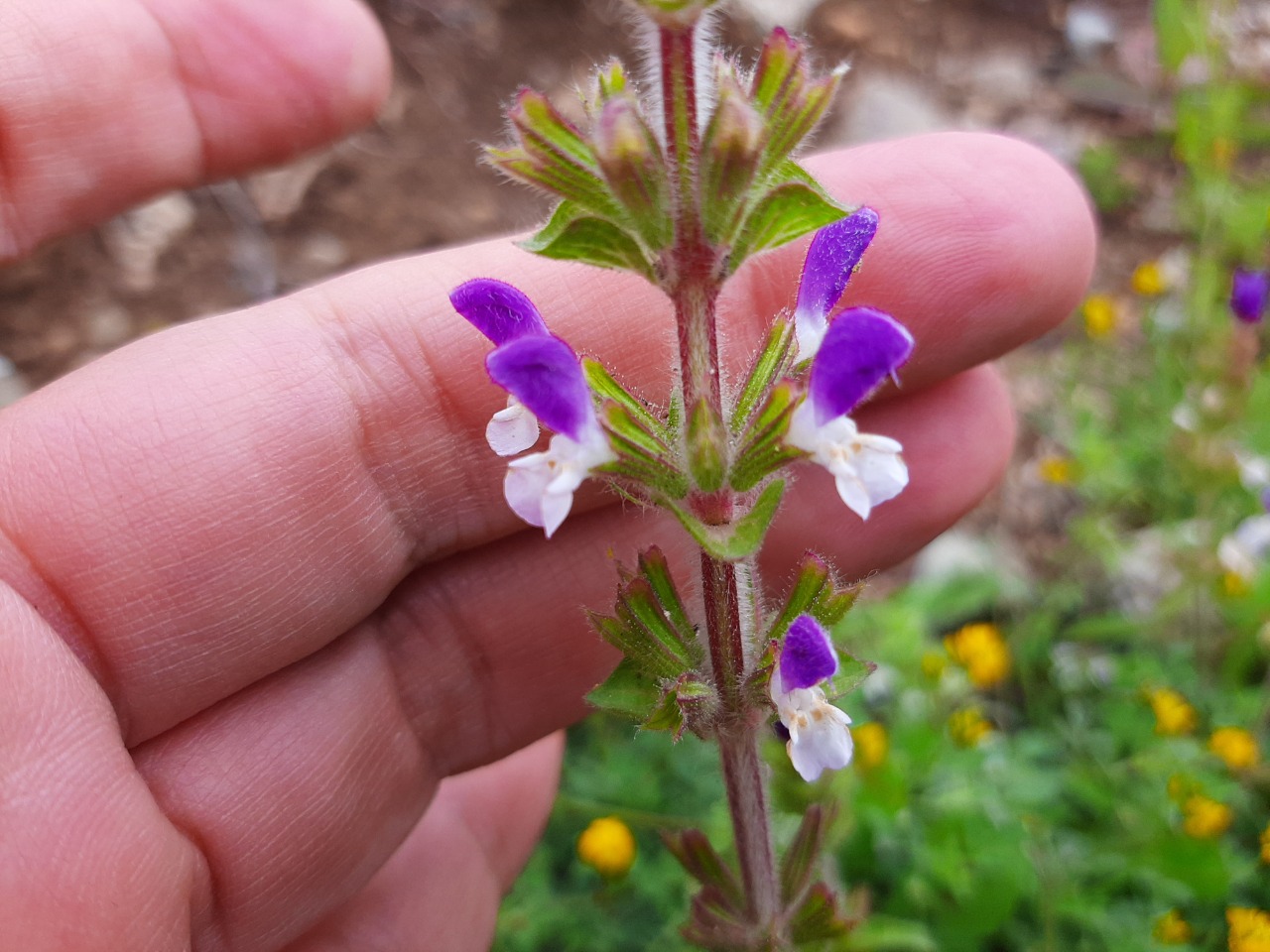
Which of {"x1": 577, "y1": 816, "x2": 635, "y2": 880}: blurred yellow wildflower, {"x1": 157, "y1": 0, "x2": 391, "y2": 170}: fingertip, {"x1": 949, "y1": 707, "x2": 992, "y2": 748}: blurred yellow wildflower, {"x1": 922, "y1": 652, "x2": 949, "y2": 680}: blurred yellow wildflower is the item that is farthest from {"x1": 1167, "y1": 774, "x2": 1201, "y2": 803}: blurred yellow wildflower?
{"x1": 157, "y1": 0, "x2": 391, "y2": 170}: fingertip

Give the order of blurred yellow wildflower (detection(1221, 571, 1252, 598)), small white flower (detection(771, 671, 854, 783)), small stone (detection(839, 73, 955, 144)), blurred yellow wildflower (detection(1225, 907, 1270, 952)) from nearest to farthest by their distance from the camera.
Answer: small white flower (detection(771, 671, 854, 783)) < blurred yellow wildflower (detection(1225, 907, 1270, 952)) < blurred yellow wildflower (detection(1221, 571, 1252, 598)) < small stone (detection(839, 73, 955, 144))

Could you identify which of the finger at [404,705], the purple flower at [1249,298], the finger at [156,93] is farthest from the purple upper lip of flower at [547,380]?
the purple flower at [1249,298]

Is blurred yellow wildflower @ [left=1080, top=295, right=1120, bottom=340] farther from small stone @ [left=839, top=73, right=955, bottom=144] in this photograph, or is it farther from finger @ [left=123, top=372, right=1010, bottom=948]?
small stone @ [left=839, top=73, right=955, bottom=144]

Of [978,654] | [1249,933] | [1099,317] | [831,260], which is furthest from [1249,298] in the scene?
[831,260]

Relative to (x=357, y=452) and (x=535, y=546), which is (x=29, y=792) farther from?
(x=535, y=546)

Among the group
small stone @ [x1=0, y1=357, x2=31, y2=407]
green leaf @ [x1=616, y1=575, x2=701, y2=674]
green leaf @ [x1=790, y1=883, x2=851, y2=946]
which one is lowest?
small stone @ [x1=0, y1=357, x2=31, y2=407]

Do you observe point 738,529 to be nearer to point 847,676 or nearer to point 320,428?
point 847,676

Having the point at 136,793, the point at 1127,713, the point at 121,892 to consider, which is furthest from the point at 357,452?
the point at 1127,713
